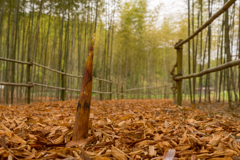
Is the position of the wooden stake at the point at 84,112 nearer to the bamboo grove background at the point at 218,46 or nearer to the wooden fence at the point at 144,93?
the bamboo grove background at the point at 218,46

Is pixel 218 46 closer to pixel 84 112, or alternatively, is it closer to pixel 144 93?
pixel 84 112

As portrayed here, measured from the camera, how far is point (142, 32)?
7906 mm

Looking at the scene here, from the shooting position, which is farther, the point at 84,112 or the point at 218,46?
the point at 218,46

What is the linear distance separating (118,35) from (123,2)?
164 centimetres

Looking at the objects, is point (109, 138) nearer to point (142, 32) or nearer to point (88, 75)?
point (88, 75)

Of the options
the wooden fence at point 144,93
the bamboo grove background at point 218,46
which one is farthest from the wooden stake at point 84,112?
the wooden fence at point 144,93

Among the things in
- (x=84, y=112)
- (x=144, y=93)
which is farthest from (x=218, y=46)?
(x=144, y=93)

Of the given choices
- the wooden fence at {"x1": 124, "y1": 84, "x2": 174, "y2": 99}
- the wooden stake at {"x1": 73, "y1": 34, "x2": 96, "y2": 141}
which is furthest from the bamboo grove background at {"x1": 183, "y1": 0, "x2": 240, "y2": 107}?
the wooden fence at {"x1": 124, "y1": 84, "x2": 174, "y2": 99}

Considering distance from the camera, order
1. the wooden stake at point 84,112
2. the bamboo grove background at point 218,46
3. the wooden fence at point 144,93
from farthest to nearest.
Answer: the wooden fence at point 144,93 < the bamboo grove background at point 218,46 < the wooden stake at point 84,112

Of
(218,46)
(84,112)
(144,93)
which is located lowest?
(144,93)

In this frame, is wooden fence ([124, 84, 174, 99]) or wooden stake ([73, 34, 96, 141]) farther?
wooden fence ([124, 84, 174, 99])

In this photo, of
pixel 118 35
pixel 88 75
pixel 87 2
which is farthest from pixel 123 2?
pixel 88 75

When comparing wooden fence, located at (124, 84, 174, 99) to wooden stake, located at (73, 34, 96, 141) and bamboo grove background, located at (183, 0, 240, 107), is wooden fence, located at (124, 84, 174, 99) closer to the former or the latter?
bamboo grove background, located at (183, 0, 240, 107)

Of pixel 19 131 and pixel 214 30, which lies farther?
pixel 214 30
